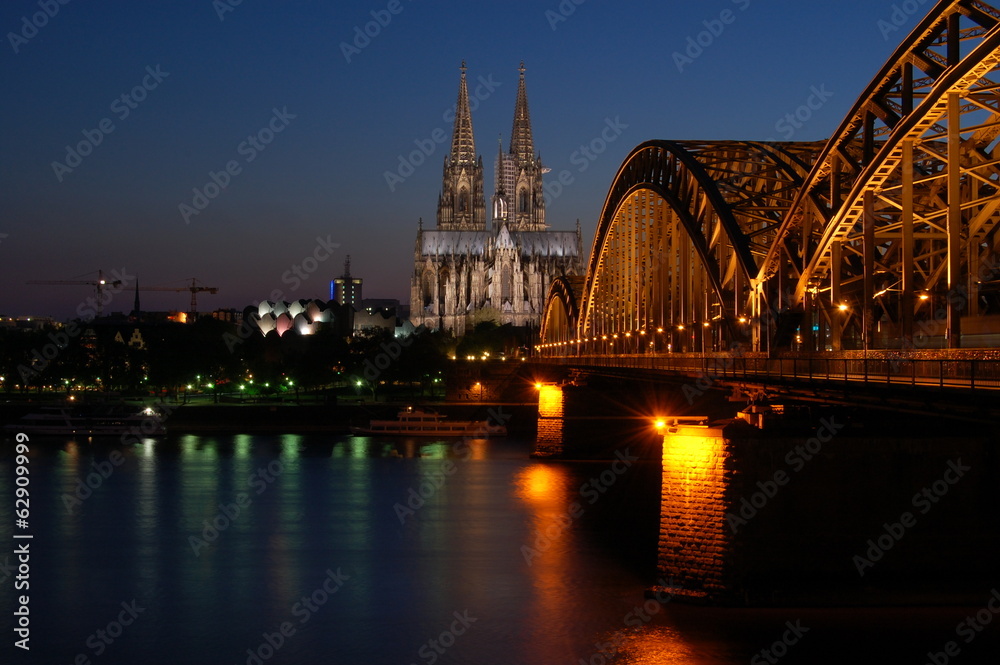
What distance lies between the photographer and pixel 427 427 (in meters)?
79.6

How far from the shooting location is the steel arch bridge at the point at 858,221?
80.7 ft

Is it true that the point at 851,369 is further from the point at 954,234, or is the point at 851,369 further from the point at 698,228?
the point at 698,228

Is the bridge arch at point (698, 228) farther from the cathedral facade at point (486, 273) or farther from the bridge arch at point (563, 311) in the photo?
the cathedral facade at point (486, 273)

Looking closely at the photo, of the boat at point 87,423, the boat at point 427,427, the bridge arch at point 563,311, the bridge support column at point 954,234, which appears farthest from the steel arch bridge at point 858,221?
the boat at point 87,423

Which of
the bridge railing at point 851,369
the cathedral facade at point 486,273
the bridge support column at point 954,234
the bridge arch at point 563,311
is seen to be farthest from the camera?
the cathedral facade at point 486,273

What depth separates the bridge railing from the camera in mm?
19469

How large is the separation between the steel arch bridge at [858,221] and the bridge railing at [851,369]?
1.52m

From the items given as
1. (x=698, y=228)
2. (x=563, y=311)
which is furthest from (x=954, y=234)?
(x=563, y=311)

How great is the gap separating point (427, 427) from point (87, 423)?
2104 centimetres

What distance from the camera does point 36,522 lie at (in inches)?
1553

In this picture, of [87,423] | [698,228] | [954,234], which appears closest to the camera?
[954,234]

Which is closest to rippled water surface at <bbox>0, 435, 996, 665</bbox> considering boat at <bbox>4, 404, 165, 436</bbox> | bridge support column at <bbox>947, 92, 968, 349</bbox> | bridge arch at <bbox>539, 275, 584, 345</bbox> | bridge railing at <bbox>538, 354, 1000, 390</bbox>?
bridge railing at <bbox>538, 354, 1000, 390</bbox>

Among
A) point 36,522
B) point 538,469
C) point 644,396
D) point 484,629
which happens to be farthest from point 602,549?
point 644,396

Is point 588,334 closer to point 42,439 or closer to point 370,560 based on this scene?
point 42,439
